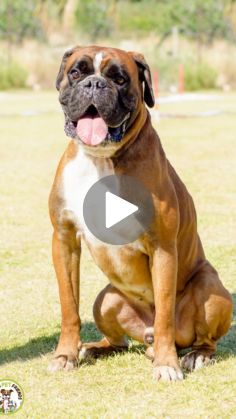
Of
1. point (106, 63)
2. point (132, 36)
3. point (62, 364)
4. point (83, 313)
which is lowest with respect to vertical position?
point (132, 36)

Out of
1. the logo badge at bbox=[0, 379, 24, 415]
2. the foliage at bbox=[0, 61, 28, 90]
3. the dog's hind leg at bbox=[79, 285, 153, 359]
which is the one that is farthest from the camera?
the foliage at bbox=[0, 61, 28, 90]

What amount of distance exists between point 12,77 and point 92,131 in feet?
95.7

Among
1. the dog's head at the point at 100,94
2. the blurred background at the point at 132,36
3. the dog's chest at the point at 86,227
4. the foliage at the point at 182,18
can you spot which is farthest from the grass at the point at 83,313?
the foliage at the point at 182,18

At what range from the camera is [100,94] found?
425 cm

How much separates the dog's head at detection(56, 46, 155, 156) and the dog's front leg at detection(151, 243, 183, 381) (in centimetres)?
65

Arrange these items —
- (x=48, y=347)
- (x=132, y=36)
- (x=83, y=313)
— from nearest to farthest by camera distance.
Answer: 1. (x=48, y=347)
2. (x=83, y=313)
3. (x=132, y=36)

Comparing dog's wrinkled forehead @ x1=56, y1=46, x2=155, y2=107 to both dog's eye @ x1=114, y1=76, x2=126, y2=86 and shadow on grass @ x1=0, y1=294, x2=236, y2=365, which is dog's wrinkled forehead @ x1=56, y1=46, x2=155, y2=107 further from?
shadow on grass @ x1=0, y1=294, x2=236, y2=365

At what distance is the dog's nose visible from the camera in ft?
13.9

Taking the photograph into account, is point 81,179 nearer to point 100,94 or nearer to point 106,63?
point 100,94

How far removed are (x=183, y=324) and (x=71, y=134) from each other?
1244 mm

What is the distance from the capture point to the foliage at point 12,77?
3262cm

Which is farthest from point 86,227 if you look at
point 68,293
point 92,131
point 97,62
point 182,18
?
point 182,18
